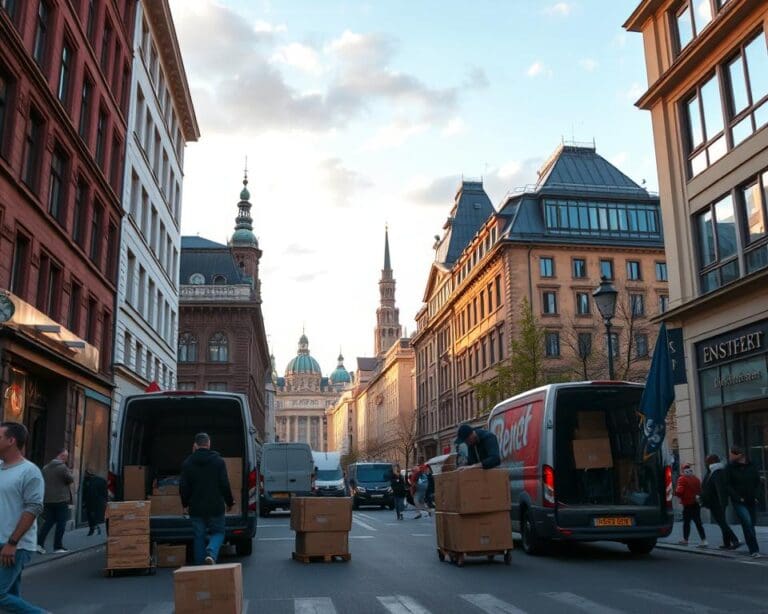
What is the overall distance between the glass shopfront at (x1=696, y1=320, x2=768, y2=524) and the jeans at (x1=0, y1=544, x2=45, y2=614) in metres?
16.6

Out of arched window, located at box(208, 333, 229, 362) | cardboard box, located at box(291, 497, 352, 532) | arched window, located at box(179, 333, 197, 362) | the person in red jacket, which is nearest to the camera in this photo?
cardboard box, located at box(291, 497, 352, 532)

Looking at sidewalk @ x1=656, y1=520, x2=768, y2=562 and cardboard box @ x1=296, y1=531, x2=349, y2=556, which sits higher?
cardboard box @ x1=296, y1=531, x2=349, y2=556

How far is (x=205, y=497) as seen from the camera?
407 inches

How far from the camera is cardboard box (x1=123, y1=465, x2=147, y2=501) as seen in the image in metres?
13.3

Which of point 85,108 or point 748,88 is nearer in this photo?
point 748,88

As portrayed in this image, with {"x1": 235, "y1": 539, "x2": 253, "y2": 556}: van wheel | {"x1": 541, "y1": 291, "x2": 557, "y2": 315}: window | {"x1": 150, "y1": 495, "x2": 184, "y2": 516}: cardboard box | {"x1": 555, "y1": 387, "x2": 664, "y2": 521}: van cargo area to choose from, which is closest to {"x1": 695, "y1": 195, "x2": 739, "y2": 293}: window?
{"x1": 555, "y1": 387, "x2": 664, "y2": 521}: van cargo area

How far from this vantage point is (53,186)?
22.5m

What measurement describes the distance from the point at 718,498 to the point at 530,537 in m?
3.39

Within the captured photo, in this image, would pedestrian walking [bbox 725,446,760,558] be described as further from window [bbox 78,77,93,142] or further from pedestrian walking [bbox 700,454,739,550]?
window [bbox 78,77,93,142]

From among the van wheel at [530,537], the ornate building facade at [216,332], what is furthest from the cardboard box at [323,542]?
the ornate building facade at [216,332]

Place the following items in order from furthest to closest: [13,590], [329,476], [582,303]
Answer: [582,303] → [329,476] → [13,590]

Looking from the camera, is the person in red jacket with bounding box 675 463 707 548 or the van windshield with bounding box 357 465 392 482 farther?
the van windshield with bounding box 357 465 392 482

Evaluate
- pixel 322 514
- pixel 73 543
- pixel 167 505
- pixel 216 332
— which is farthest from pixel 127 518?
pixel 216 332

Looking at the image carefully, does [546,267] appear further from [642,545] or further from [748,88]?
[642,545]
